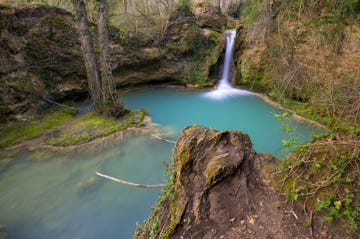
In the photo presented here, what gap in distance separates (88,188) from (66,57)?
603 centimetres

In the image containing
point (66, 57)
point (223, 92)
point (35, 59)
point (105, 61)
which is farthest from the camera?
point (223, 92)

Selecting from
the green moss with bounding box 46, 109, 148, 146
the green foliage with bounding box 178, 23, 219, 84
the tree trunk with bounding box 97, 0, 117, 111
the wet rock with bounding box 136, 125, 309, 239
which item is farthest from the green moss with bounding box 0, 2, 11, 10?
the wet rock with bounding box 136, 125, 309, 239

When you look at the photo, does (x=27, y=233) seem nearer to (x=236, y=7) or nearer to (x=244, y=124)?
(x=244, y=124)

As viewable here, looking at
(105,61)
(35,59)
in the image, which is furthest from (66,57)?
(105,61)

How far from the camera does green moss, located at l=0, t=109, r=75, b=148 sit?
19.1 ft

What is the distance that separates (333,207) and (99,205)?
3.61 meters

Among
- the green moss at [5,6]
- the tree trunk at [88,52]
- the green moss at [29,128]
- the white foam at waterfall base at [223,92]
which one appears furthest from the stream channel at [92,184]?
the green moss at [5,6]

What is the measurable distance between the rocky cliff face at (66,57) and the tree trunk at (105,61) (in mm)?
2641

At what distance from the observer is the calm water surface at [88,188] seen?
353 cm

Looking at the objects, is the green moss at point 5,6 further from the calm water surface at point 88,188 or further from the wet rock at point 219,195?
the wet rock at point 219,195

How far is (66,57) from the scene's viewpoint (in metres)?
8.16

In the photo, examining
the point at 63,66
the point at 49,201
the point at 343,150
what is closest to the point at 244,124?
the point at 343,150

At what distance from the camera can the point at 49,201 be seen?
13.1ft

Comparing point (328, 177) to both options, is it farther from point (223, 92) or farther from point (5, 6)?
point (5, 6)
